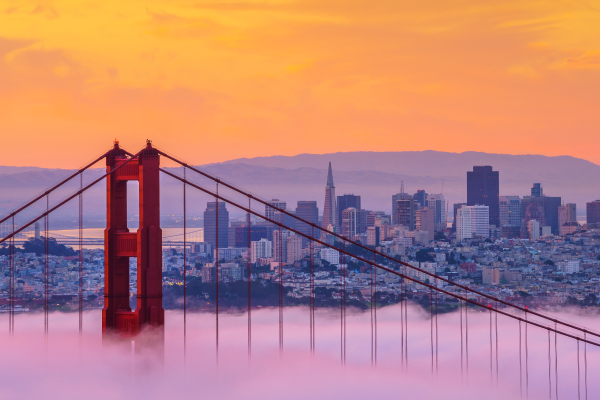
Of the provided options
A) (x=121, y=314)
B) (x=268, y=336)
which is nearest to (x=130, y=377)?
(x=121, y=314)

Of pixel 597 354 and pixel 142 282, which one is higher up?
pixel 142 282

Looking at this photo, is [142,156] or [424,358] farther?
[424,358]

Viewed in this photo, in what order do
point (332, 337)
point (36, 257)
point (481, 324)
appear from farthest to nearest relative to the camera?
point (481, 324), point (36, 257), point (332, 337)

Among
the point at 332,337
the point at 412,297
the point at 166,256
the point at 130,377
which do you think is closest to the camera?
the point at 130,377

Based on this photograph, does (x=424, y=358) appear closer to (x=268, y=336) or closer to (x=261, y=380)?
(x=268, y=336)

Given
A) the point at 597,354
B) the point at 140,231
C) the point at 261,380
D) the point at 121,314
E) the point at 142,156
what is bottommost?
the point at 597,354

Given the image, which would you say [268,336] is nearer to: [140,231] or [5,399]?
[5,399]
